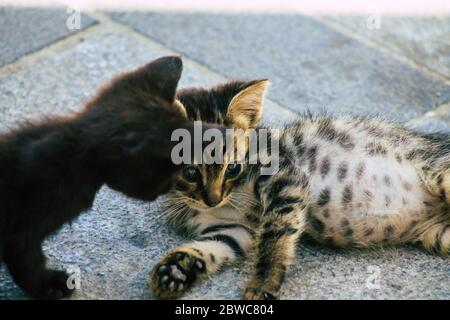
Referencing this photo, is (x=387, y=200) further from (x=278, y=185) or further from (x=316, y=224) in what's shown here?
(x=278, y=185)

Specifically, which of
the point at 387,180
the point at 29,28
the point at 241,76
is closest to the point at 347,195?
the point at 387,180

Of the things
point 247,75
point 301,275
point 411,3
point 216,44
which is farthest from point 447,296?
point 411,3

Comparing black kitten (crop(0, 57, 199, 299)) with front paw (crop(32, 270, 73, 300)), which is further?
front paw (crop(32, 270, 73, 300))

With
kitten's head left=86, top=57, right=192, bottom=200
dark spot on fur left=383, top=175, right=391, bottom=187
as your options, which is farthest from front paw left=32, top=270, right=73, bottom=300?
dark spot on fur left=383, top=175, right=391, bottom=187

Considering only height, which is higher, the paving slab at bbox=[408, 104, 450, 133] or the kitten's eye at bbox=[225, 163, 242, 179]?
the kitten's eye at bbox=[225, 163, 242, 179]

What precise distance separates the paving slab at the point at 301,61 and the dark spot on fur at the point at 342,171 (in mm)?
919

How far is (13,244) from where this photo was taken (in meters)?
2.54

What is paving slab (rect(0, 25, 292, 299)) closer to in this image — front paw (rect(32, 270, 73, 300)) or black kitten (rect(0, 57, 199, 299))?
front paw (rect(32, 270, 73, 300))

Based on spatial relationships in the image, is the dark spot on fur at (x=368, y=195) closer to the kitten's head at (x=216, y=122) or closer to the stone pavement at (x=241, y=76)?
the stone pavement at (x=241, y=76)

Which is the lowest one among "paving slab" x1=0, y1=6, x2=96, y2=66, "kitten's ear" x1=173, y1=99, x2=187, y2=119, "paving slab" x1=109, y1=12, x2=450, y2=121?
"paving slab" x1=0, y1=6, x2=96, y2=66

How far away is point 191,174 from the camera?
2963 mm

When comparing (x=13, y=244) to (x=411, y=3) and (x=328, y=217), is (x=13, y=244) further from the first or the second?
(x=411, y=3)

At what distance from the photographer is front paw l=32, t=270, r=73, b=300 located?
2697 mm

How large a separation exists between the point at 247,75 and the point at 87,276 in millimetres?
1974
